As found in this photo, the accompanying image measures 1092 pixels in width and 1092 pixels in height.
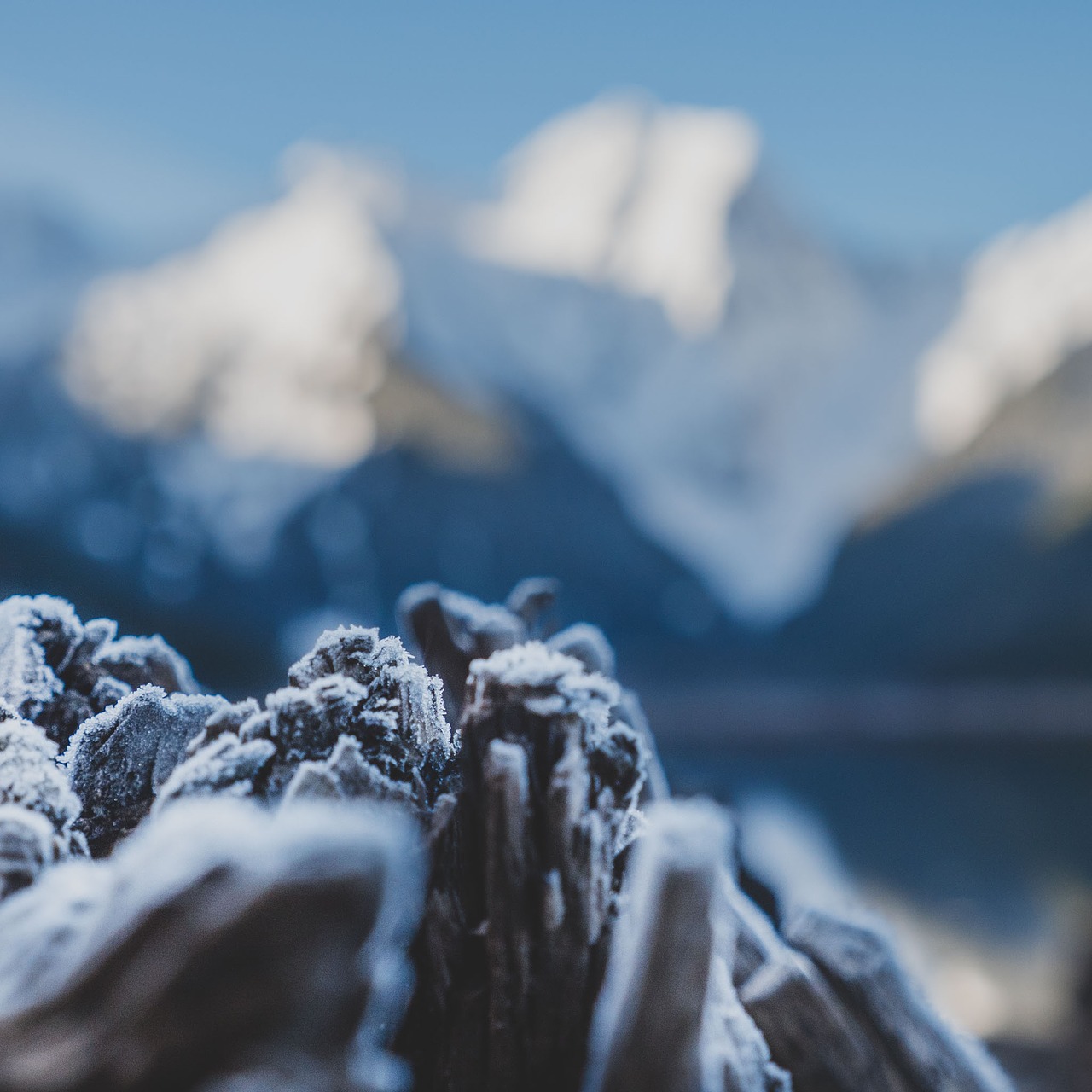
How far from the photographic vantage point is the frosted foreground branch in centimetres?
64

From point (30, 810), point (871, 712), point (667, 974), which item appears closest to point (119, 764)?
point (30, 810)

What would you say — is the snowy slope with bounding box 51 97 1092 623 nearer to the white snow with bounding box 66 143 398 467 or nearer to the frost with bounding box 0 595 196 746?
the white snow with bounding box 66 143 398 467

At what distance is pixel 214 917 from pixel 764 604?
57.9 metres

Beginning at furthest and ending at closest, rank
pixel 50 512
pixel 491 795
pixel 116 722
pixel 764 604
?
1. pixel 764 604
2. pixel 50 512
3. pixel 116 722
4. pixel 491 795

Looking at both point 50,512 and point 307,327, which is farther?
point 307,327

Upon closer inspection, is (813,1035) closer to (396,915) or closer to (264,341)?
(396,915)

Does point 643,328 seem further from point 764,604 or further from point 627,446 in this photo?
point 764,604

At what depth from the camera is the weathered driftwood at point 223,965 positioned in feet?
2.06

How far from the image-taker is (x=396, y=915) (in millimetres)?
779

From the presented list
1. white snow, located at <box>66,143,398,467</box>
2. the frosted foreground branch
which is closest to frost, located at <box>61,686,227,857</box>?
the frosted foreground branch

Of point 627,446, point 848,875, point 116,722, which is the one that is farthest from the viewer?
point 627,446

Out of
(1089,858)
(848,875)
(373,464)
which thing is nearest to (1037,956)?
(848,875)

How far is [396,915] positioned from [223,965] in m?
0.18

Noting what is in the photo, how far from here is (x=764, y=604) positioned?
5681 centimetres
